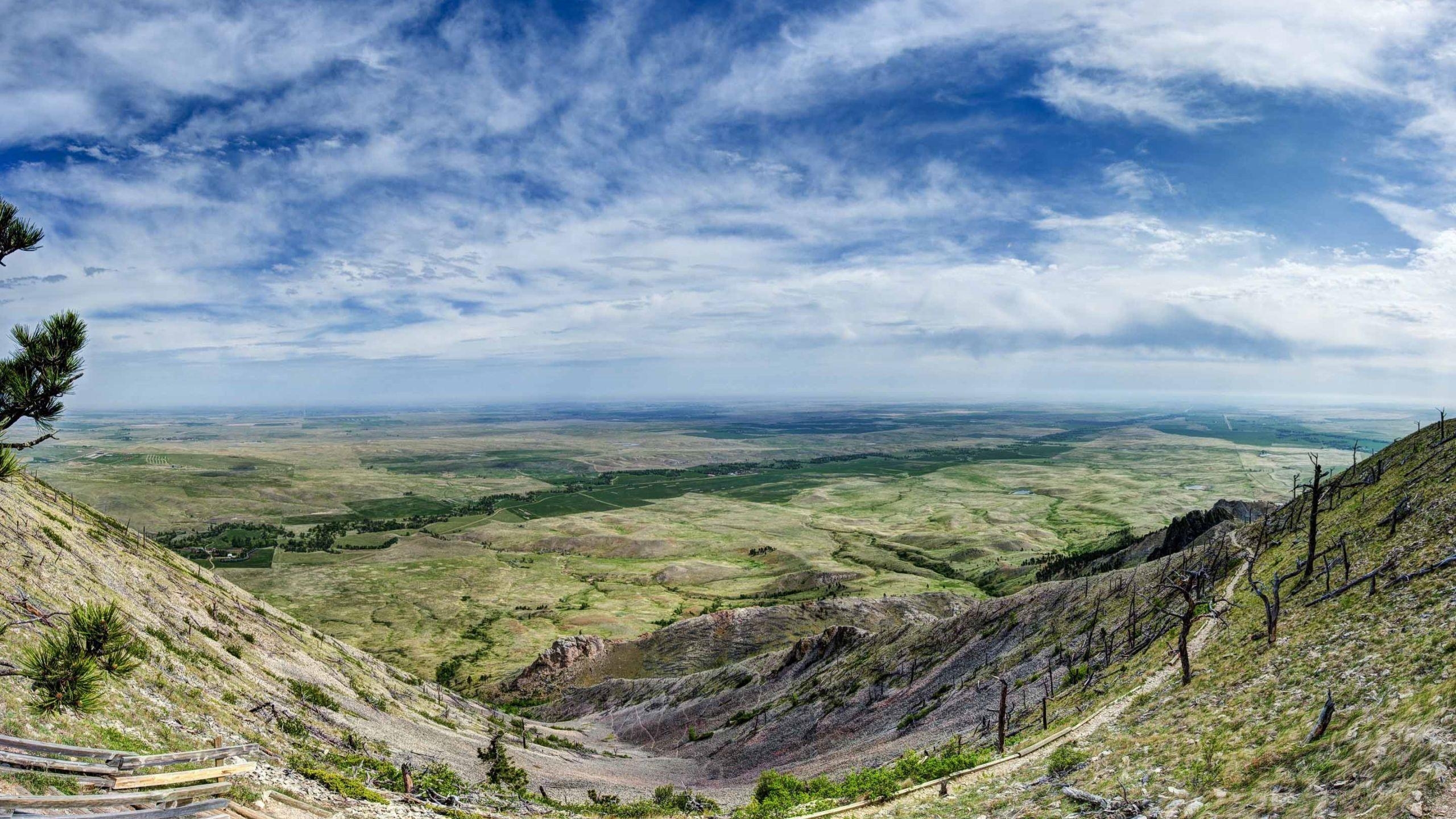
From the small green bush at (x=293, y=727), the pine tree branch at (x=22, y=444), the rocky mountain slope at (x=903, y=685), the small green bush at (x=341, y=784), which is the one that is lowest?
the rocky mountain slope at (x=903, y=685)

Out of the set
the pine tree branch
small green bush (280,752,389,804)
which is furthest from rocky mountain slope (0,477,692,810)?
the pine tree branch

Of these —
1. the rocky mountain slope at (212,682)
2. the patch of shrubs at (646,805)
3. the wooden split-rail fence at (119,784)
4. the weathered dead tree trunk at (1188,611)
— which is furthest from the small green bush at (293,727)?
the weathered dead tree trunk at (1188,611)

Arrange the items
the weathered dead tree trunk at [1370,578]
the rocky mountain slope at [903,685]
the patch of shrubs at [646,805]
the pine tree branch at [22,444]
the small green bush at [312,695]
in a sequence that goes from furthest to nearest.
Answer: the rocky mountain slope at [903,685] → the small green bush at [312,695] → the patch of shrubs at [646,805] → the weathered dead tree trunk at [1370,578] → the pine tree branch at [22,444]

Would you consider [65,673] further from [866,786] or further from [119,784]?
[866,786]

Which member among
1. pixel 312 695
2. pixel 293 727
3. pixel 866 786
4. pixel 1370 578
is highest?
pixel 1370 578

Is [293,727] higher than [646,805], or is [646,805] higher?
[293,727]

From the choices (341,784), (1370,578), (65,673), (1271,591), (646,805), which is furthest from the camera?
(646,805)

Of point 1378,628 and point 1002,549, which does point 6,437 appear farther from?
point 1002,549

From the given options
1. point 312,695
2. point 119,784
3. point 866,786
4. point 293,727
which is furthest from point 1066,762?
point 312,695

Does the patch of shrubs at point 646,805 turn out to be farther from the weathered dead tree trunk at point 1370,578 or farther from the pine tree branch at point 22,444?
the weathered dead tree trunk at point 1370,578

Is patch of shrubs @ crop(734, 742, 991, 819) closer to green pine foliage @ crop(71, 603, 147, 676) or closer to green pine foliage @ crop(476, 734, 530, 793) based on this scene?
green pine foliage @ crop(476, 734, 530, 793)
